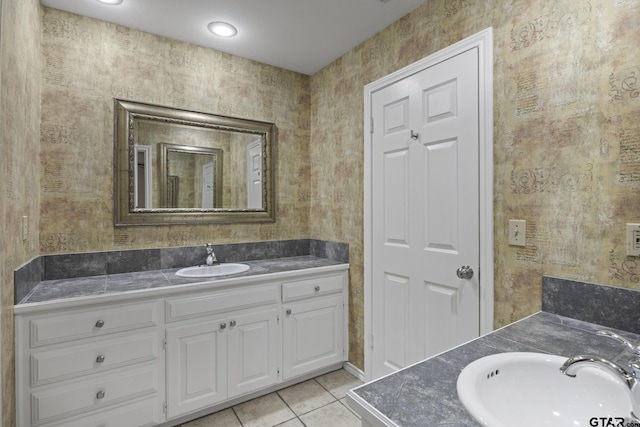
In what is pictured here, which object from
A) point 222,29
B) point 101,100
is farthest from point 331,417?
point 222,29

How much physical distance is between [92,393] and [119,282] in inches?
22.3

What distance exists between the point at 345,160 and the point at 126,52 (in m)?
1.66

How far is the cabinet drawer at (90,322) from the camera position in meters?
1.56

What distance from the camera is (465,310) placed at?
174 centimetres

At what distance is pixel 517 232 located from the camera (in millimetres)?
1528

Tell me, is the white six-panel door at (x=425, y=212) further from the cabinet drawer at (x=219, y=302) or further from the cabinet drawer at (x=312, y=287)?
the cabinet drawer at (x=219, y=302)

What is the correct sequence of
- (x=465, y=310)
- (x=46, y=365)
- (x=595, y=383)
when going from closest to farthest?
(x=595, y=383) → (x=46, y=365) → (x=465, y=310)

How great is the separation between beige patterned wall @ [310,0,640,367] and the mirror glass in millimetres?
1553

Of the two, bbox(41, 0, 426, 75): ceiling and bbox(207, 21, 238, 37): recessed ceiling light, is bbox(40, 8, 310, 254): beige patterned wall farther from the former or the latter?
bbox(207, 21, 238, 37): recessed ceiling light

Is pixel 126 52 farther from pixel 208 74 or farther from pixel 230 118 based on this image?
pixel 230 118

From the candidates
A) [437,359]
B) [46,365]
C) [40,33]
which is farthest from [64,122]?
[437,359]

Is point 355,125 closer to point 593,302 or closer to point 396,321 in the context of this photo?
point 396,321

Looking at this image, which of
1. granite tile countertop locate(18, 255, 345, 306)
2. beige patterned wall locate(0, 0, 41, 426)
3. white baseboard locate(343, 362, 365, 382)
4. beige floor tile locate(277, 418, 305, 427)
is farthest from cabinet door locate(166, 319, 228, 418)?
white baseboard locate(343, 362, 365, 382)

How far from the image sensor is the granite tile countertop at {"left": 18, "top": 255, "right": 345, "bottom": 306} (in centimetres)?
168
